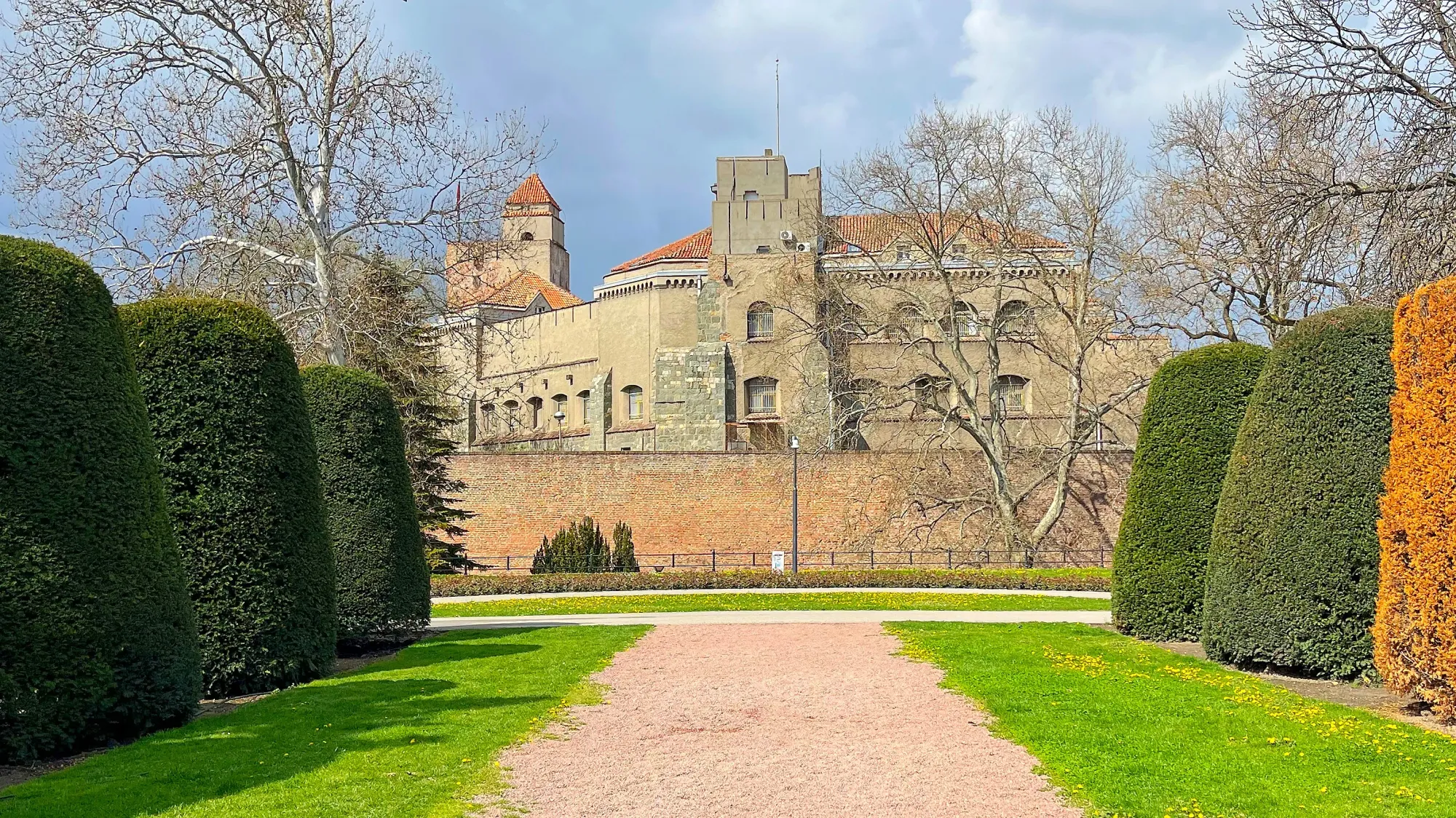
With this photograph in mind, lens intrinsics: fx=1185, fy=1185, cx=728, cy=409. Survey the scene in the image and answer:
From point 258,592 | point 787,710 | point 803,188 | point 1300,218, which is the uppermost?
point 803,188

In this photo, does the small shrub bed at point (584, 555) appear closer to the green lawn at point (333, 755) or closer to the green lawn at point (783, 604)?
the green lawn at point (783, 604)

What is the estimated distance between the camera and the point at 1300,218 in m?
13.0

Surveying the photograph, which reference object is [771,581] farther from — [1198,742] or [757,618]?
[1198,742]

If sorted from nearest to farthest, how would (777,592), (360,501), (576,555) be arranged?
(360,501)
(777,592)
(576,555)

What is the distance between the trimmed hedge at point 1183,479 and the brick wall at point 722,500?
1968 cm

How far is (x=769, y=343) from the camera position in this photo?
152 feet

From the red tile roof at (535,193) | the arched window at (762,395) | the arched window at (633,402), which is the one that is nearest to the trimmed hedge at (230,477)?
the arched window at (762,395)

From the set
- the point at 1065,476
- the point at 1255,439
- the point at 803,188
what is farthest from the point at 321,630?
the point at 803,188

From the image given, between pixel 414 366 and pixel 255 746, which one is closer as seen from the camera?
pixel 255 746

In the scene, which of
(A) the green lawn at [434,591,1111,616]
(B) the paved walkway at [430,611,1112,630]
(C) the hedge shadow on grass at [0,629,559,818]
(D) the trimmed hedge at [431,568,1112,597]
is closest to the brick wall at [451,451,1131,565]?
(D) the trimmed hedge at [431,568,1112,597]

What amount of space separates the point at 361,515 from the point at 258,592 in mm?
3347

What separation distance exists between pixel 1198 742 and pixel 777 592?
1680 cm

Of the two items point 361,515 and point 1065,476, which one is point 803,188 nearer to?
point 1065,476

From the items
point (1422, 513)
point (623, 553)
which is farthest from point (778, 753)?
point (623, 553)
